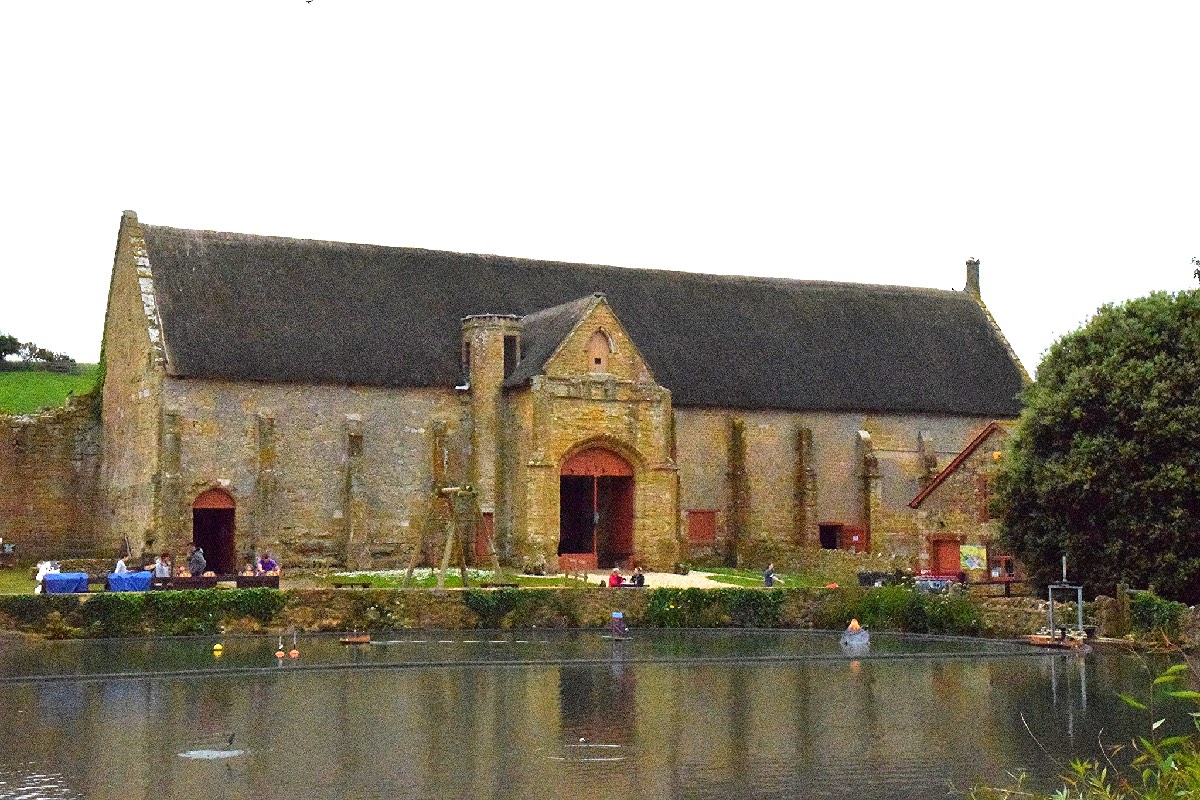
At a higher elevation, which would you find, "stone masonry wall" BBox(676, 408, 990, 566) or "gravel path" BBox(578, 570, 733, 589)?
"stone masonry wall" BBox(676, 408, 990, 566)

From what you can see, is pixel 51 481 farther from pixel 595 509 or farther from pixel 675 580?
pixel 675 580

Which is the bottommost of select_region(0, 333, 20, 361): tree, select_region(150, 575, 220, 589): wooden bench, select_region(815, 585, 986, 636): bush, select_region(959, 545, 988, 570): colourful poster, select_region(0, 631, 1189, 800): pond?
select_region(0, 631, 1189, 800): pond

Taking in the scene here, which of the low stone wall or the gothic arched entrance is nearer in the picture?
the low stone wall

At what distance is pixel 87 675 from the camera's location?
90.9ft

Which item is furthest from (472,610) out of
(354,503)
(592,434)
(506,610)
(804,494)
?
(804,494)

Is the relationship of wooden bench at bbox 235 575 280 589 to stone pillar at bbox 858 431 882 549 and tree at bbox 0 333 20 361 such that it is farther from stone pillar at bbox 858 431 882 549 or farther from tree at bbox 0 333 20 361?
tree at bbox 0 333 20 361

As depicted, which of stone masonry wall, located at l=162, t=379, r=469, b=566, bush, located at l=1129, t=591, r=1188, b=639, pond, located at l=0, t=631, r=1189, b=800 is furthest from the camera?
stone masonry wall, located at l=162, t=379, r=469, b=566

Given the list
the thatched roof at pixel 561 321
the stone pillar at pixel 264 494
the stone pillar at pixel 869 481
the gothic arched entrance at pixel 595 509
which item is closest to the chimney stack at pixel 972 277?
the thatched roof at pixel 561 321

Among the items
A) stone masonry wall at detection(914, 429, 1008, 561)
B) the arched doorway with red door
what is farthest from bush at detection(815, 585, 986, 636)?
the arched doorway with red door

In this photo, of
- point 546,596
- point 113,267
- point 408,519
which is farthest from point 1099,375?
point 113,267

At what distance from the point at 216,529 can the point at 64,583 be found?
12544 mm

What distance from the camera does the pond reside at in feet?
58.5

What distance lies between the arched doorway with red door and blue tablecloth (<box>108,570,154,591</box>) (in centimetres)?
987

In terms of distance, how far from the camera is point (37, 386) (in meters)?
74.6
